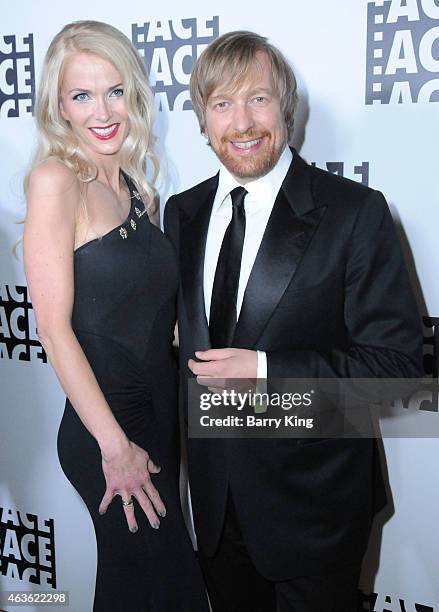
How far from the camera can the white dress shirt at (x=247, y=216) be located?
4.93 ft

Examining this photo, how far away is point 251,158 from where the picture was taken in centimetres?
148

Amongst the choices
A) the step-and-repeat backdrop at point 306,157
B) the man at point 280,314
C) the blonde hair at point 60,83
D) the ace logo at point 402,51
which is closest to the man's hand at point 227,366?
the man at point 280,314

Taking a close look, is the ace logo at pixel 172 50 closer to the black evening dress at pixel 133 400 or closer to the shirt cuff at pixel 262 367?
the black evening dress at pixel 133 400

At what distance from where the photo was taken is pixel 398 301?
1396 millimetres

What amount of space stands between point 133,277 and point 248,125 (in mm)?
416

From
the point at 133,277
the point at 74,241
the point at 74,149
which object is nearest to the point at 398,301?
the point at 133,277

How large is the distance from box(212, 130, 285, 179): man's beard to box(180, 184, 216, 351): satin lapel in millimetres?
159

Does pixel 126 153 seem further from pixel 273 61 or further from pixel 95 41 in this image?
pixel 273 61

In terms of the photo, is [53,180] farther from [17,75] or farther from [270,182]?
[17,75]

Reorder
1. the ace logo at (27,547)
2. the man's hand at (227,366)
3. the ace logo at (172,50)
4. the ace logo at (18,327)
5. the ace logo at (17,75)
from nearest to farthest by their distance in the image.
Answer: the man's hand at (227,366)
the ace logo at (172,50)
the ace logo at (17,75)
the ace logo at (18,327)
the ace logo at (27,547)

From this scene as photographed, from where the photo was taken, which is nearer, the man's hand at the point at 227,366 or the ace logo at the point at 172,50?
the man's hand at the point at 227,366

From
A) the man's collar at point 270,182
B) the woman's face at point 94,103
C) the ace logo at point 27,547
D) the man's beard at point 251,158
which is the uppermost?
the woman's face at point 94,103

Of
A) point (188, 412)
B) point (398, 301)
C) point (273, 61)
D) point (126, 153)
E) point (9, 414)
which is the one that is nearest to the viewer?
point (398, 301)

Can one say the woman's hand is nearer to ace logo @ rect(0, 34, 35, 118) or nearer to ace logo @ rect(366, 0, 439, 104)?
ace logo @ rect(366, 0, 439, 104)
